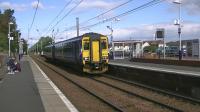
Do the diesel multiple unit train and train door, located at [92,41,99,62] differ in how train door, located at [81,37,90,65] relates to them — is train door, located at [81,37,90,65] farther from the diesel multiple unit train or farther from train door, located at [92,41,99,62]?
train door, located at [92,41,99,62]

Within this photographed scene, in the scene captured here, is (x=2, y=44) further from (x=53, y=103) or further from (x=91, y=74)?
(x=53, y=103)

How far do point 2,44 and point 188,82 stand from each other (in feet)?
254

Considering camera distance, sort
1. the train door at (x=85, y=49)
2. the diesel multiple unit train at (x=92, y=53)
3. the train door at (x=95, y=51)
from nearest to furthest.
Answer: the train door at (x=85, y=49) → the diesel multiple unit train at (x=92, y=53) → the train door at (x=95, y=51)

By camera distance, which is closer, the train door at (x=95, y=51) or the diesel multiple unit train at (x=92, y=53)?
the diesel multiple unit train at (x=92, y=53)

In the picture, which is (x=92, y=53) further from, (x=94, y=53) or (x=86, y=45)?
(x=86, y=45)

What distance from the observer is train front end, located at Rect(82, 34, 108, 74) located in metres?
32.4

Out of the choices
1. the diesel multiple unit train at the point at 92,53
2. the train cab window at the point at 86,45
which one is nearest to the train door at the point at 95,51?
the diesel multiple unit train at the point at 92,53

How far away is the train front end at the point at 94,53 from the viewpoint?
32406 millimetres

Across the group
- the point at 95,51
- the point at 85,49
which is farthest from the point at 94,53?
the point at 85,49

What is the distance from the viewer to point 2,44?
300 ft

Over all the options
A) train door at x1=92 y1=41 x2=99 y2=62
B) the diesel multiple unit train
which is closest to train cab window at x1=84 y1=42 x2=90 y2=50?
the diesel multiple unit train

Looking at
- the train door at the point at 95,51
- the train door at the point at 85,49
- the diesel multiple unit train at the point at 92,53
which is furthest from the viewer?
the train door at the point at 95,51

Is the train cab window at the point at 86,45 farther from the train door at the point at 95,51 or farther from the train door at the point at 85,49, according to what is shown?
the train door at the point at 95,51

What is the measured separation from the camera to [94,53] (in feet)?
108
